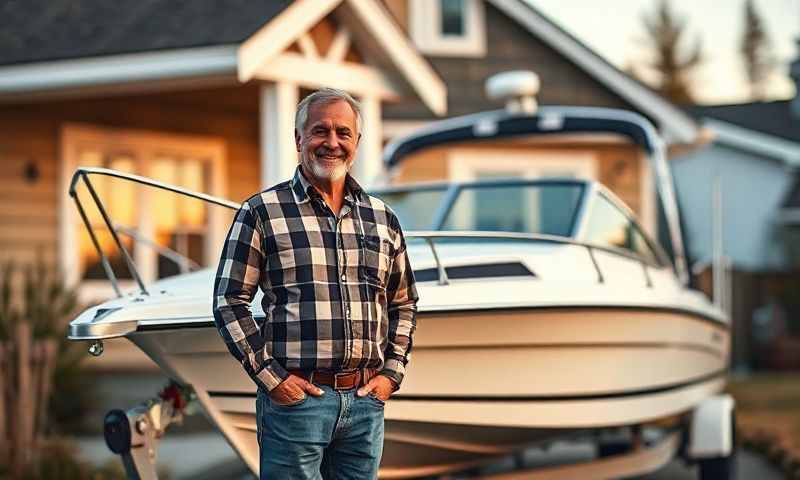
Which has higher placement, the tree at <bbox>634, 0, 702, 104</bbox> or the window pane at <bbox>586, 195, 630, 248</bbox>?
the tree at <bbox>634, 0, 702, 104</bbox>

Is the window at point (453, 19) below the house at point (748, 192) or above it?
above

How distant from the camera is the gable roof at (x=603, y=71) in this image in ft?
43.9

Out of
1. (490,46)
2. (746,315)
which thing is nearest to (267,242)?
(490,46)

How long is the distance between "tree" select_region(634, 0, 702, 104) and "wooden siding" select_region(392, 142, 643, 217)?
145 ft

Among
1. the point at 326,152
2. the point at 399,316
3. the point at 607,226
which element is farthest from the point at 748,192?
the point at 326,152

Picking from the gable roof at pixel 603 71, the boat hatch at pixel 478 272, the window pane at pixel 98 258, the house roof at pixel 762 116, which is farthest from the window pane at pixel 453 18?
the house roof at pixel 762 116

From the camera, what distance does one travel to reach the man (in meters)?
3.69

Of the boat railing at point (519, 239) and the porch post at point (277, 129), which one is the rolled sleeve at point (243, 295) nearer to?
the boat railing at point (519, 239)

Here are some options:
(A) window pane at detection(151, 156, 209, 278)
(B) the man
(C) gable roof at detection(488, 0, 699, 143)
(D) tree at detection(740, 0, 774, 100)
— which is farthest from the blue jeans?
(D) tree at detection(740, 0, 774, 100)

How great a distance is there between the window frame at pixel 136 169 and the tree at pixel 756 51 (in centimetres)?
6048

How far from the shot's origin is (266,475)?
3.77 m

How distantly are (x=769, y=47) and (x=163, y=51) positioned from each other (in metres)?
64.0

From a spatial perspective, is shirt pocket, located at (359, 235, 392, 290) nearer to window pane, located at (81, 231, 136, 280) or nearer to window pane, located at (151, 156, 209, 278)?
window pane, located at (81, 231, 136, 280)

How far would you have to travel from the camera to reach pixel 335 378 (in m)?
3.74
